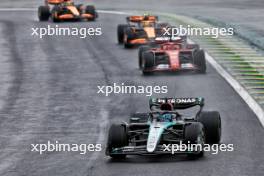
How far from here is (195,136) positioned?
18438mm

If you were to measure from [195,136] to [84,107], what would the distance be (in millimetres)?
7449

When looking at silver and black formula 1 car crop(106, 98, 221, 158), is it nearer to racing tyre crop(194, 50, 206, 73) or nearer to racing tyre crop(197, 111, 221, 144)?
racing tyre crop(197, 111, 221, 144)

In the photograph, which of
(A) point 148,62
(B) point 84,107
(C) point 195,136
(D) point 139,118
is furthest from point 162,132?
(A) point 148,62

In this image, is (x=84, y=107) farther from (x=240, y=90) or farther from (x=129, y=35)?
(x=129, y=35)

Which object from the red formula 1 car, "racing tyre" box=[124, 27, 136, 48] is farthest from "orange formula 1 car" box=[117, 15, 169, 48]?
the red formula 1 car

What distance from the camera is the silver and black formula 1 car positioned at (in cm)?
1850

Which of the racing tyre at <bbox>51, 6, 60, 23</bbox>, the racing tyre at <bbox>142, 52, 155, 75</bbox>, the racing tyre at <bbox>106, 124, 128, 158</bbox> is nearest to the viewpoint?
the racing tyre at <bbox>106, 124, 128, 158</bbox>

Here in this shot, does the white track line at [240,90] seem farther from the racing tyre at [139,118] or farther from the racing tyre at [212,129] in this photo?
the racing tyre at [139,118]

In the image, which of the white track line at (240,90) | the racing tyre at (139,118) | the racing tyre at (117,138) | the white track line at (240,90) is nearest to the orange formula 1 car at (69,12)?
the white track line at (240,90)

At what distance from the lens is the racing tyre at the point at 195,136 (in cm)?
1831

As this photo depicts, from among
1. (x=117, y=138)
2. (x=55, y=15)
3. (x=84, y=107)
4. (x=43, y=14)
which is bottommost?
(x=43, y=14)

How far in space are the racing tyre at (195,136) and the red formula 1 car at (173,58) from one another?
1181cm


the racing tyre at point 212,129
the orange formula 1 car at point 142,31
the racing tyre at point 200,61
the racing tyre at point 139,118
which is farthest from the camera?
the orange formula 1 car at point 142,31

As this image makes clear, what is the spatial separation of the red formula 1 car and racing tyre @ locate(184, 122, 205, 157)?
11.8 m
